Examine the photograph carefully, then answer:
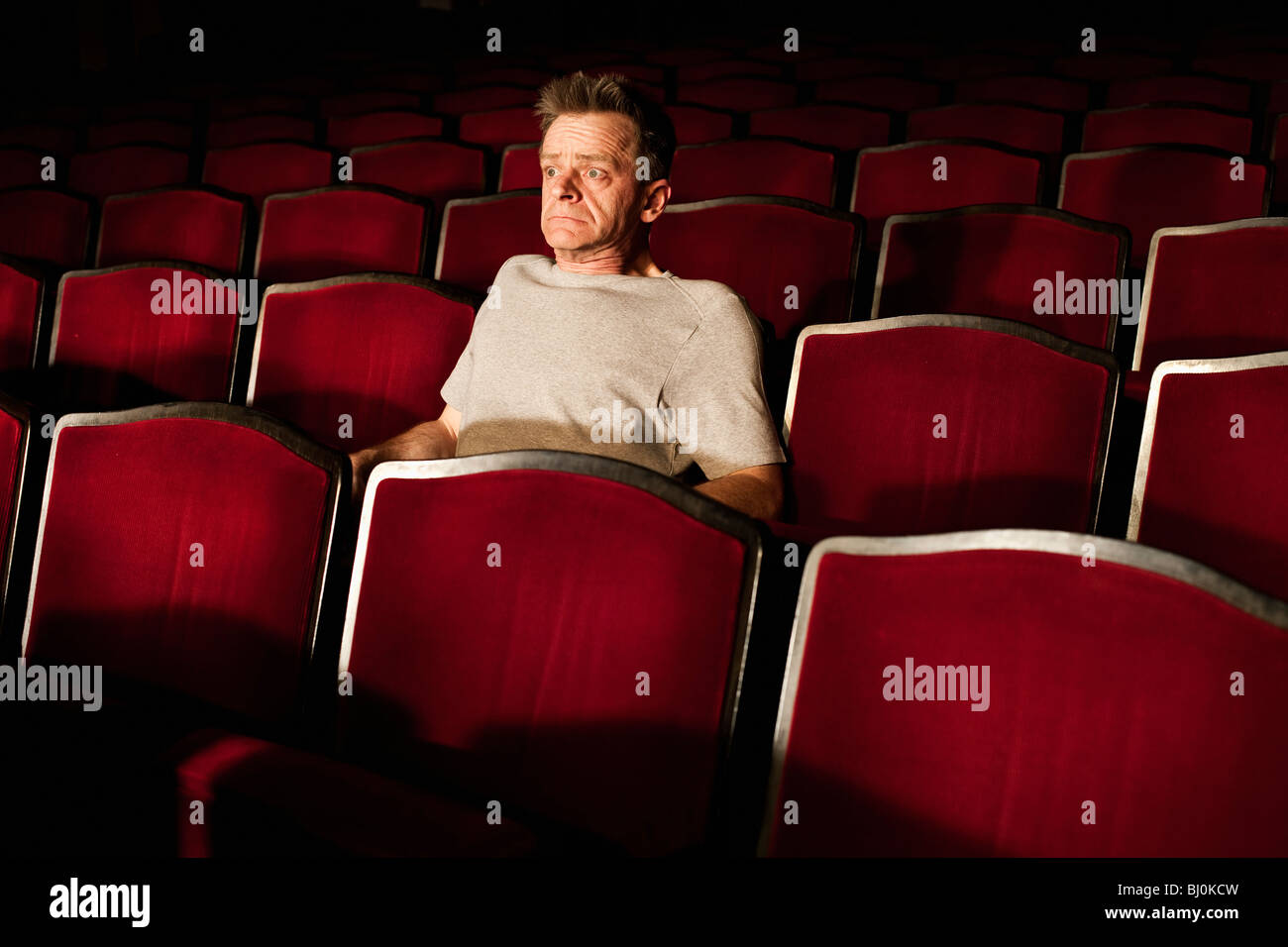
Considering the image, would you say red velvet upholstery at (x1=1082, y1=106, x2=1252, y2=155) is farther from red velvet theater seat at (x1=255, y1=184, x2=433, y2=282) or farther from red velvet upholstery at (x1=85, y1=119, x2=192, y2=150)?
red velvet upholstery at (x1=85, y1=119, x2=192, y2=150)

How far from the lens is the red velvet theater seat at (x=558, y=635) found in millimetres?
306

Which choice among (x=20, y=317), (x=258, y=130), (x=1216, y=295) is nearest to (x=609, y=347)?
(x=1216, y=295)

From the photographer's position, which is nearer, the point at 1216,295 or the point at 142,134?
the point at 1216,295

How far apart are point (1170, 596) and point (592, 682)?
159mm

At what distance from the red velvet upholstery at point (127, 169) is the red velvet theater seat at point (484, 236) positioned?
0.51 m

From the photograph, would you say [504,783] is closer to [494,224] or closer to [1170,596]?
[1170,596]

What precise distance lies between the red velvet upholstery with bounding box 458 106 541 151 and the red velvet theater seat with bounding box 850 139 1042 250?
0.46 m

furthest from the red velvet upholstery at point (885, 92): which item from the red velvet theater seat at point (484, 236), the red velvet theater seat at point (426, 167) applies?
the red velvet theater seat at point (484, 236)

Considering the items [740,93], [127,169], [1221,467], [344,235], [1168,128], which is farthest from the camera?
[740,93]

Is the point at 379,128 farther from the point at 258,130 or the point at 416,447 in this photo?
the point at 416,447

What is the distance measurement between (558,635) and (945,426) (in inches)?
8.4

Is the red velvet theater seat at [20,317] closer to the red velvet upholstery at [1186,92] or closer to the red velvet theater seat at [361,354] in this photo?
the red velvet theater seat at [361,354]

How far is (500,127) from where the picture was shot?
123 cm

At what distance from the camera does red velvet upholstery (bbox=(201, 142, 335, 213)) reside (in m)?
1.07
